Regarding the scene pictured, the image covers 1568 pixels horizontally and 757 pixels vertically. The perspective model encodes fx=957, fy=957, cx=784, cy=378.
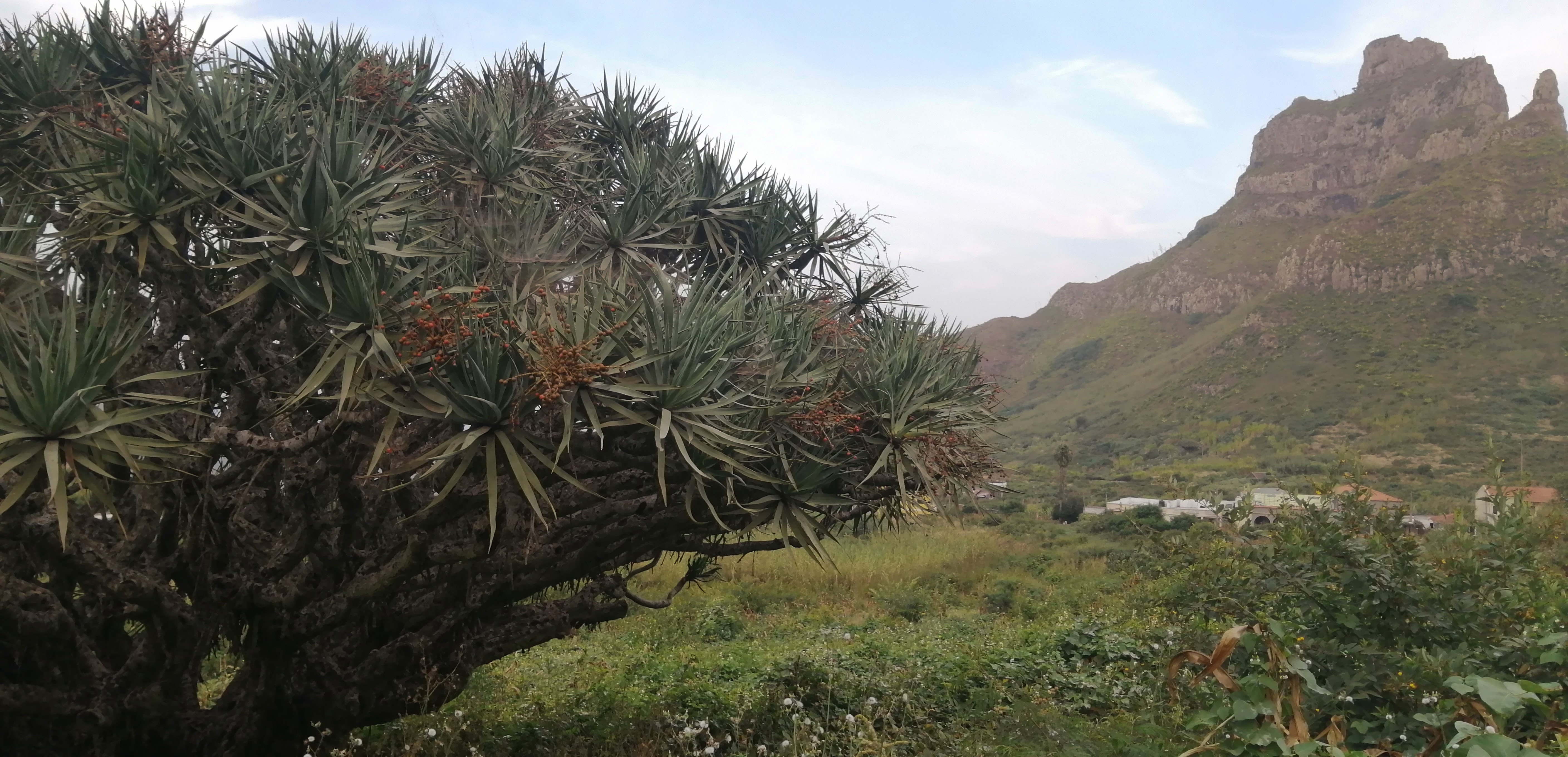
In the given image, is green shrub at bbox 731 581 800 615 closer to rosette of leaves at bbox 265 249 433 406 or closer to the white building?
rosette of leaves at bbox 265 249 433 406

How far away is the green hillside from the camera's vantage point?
43156 millimetres

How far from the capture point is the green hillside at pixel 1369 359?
142 feet

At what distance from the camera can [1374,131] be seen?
9812 centimetres

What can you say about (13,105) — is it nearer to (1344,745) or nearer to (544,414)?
(544,414)

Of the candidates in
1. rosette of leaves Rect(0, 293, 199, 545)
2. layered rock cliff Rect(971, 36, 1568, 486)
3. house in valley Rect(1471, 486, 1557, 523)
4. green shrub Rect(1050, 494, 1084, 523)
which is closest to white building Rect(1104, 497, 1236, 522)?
green shrub Rect(1050, 494, 1084, 523)

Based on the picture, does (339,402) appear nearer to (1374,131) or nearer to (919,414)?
(919,414)

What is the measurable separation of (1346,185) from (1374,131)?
901 centimetres

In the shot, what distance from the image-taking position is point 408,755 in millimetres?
5395

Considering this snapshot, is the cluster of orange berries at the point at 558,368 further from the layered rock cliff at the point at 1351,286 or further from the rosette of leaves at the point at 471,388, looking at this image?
the layered rock cliff at the point at 1351,286

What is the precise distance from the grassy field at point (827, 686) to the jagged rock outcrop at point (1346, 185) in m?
56.7

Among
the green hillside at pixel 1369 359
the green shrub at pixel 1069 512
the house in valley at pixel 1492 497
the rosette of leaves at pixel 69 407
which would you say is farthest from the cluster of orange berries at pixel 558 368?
the green hillside at pixel 1369 359

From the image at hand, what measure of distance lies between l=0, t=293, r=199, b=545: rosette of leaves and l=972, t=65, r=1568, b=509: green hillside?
3598 centimetres

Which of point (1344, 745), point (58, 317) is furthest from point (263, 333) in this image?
point (1344, 745)

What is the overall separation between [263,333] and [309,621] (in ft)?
5.13
